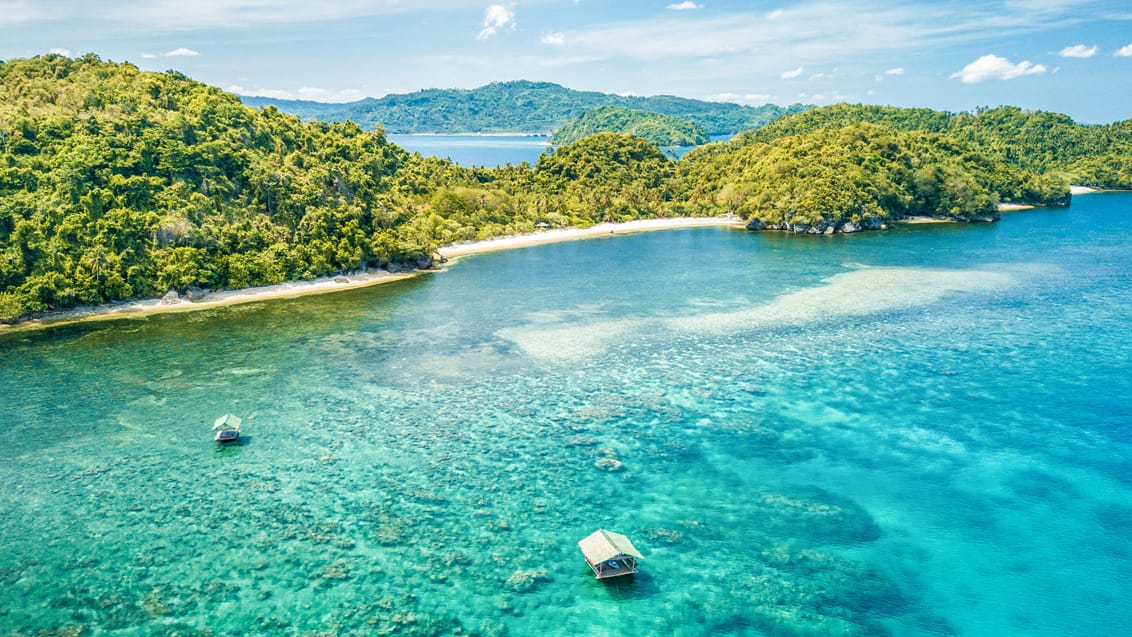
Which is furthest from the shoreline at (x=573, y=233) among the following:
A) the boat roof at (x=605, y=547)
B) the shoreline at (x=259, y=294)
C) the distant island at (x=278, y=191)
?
the boat roof at (x=605, y=547)

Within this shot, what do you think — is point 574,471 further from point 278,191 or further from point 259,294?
point 278,191

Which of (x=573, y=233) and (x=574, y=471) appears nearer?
(x=574, y=471)

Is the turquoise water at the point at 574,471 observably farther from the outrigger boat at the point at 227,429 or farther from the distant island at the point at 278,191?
the distant island at the point at 278,191

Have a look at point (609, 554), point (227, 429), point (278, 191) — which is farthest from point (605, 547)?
point (278, 191)

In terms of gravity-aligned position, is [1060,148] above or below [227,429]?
above

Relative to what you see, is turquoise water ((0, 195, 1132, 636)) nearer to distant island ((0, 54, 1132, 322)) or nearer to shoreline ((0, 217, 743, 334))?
shoreline ((0, 217, 743, 334))

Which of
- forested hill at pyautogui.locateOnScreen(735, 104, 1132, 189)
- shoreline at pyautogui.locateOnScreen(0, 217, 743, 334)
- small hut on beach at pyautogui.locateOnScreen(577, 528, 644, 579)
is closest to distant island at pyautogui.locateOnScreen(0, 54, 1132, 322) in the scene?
shoreline at pyautogui.locateOnScreen(0, 217, 743, 334)
